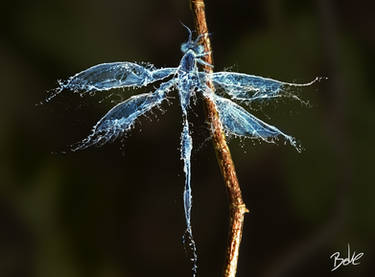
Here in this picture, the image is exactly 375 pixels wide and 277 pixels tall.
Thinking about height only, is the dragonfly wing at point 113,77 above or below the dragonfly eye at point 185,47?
below

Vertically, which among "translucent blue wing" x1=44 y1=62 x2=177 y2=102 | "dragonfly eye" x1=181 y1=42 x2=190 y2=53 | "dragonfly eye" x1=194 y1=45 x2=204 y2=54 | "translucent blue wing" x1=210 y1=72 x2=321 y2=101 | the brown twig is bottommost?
A: the brown twig

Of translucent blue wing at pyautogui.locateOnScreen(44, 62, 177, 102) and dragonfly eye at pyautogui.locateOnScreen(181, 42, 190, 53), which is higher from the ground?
dragonfly eye at pyautogui.locateOnScreen(181, 42, 190, 53)

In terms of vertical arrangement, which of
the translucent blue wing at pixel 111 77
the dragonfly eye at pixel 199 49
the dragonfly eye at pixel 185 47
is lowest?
the translucent blue wing at pixel 111 77

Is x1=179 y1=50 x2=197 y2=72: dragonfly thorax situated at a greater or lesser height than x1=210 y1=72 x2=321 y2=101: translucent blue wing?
greater

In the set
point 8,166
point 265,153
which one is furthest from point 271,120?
point 8,166

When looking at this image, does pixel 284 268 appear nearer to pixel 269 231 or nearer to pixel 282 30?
pixel 269 231

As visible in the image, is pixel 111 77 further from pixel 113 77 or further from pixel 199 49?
pixel 199 49
